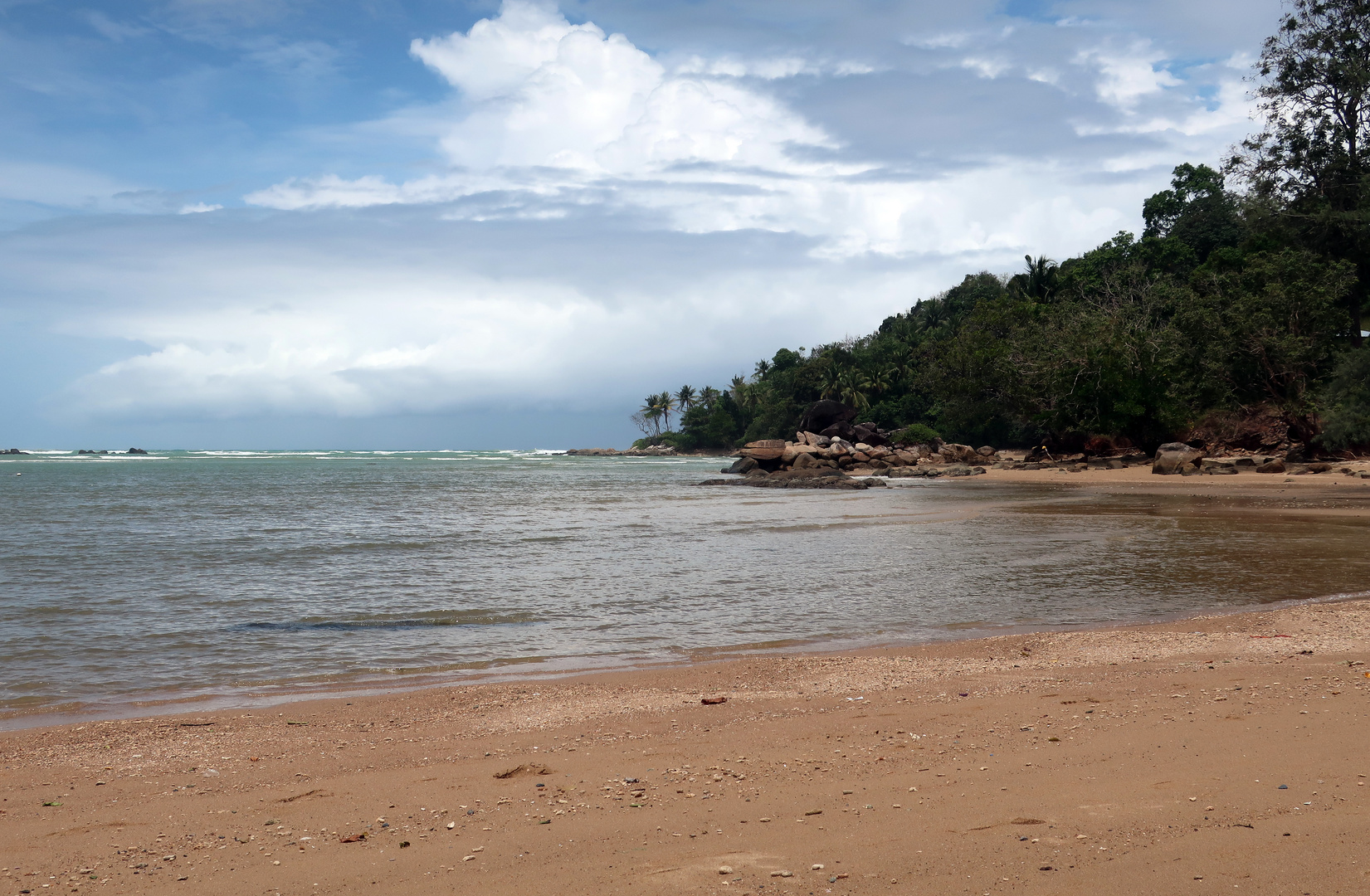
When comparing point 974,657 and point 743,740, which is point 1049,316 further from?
point 743,740

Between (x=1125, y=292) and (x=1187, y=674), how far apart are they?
5020 cm

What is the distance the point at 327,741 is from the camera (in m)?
5.84

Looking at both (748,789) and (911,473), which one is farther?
(911,473)

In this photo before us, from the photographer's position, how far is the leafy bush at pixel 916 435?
69438 millimetres

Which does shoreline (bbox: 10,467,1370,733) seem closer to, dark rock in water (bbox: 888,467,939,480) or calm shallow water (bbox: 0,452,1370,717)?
calm shallow water (bbox: 0,452,1370,717)

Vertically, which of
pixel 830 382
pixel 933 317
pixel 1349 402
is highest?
pixel 933 317

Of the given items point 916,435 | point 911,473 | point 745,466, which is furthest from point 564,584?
point 916,435

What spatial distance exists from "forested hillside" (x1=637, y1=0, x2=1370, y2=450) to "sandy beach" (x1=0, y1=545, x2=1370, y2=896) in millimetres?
33262

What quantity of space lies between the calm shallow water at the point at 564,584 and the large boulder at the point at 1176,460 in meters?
11.2

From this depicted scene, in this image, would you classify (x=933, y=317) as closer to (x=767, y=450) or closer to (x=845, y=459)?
(x=845, y=459)

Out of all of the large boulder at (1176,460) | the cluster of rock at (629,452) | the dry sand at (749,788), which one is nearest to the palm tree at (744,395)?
the cluster of rock at (629,452)

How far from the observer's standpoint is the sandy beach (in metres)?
3.46

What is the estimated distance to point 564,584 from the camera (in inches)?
548

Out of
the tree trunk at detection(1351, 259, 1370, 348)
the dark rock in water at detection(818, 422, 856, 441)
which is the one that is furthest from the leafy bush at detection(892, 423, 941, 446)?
the tree trunk at detection(1351, 259, 1370, 348)
